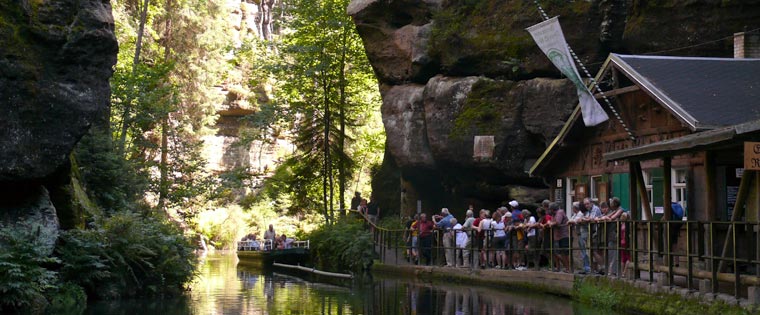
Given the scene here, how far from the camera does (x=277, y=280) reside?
30.7m

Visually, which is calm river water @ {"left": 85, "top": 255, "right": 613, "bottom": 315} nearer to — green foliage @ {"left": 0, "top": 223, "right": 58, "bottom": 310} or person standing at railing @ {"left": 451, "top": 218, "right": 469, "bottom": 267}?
green foliage @ {"left": 0, "top": 223, "right": 58, "bottom": 310}

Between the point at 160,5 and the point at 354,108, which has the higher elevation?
the point at 160,5

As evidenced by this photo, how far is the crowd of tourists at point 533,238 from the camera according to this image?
20.7m

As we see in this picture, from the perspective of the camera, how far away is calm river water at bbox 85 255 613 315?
18.1 meters

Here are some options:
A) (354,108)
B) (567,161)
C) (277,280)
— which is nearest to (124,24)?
(354,108)

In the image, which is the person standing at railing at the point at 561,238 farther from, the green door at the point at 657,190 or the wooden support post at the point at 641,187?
the wooden support post at the point at 641,187

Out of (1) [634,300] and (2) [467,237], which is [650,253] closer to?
(1) [634,300]

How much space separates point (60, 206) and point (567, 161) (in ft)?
47.7

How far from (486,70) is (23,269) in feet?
65.8

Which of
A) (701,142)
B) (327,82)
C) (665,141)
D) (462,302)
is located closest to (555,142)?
(462,302)

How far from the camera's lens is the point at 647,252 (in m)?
18.0

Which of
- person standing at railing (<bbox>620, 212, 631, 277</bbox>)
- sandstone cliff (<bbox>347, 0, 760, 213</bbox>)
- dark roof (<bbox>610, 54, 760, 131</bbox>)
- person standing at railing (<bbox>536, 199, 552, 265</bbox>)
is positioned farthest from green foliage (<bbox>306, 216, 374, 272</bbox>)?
person standing at railing (<bbox>620, 212, 631, 277</bbox>)

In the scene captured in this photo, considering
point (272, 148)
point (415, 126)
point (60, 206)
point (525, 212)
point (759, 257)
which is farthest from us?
point (272, 148)

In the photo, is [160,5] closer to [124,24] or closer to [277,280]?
[124,24]
